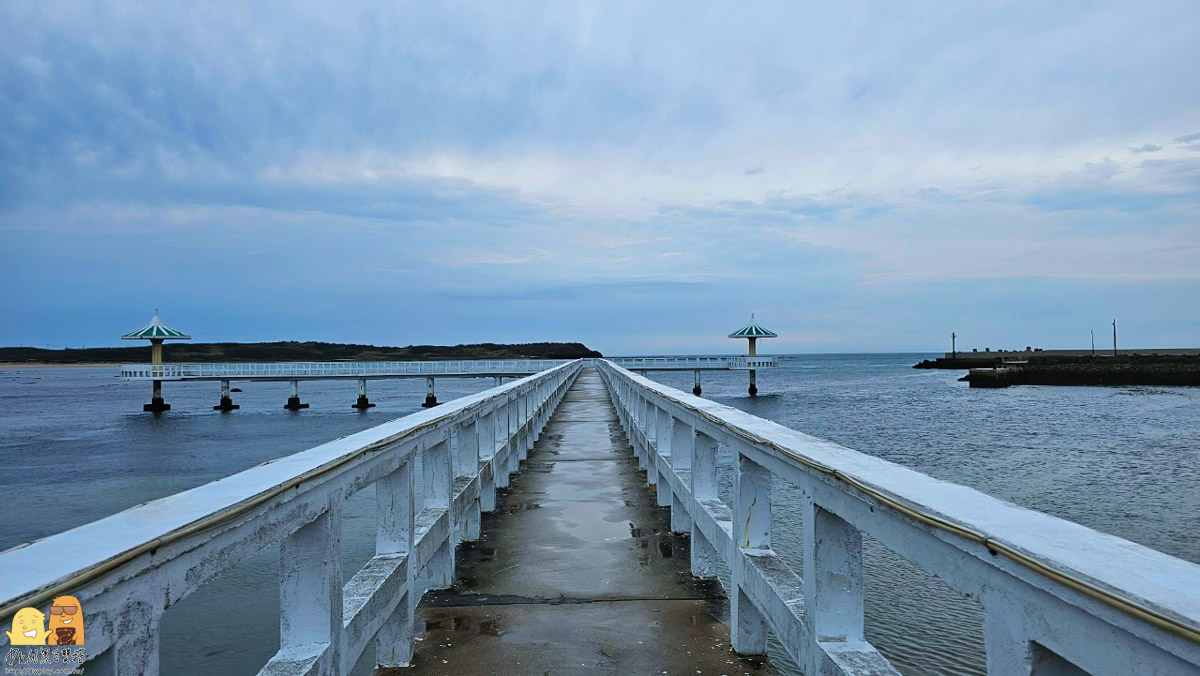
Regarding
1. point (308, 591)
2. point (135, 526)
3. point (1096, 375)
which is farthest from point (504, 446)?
point (1096, 375)

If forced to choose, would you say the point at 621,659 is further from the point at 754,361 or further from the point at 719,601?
the point at 754,361

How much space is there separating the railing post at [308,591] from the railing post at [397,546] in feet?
3.22

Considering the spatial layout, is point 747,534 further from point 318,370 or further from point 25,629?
point 318,370

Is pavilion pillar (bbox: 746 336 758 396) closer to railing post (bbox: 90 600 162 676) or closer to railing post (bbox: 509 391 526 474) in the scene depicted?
railing post (bbox: 509 391 526 474)

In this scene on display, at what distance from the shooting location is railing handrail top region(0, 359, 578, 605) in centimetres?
140

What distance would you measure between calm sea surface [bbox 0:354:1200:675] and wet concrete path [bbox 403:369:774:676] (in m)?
1.52

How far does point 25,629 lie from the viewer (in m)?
1.25

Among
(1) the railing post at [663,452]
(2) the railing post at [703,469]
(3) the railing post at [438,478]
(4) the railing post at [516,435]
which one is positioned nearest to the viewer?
(3) the railing post at [438,478]

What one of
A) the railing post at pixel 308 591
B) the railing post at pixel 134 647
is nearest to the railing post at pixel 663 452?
the railing post at pixel 308 591

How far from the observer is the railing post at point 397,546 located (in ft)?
11.6

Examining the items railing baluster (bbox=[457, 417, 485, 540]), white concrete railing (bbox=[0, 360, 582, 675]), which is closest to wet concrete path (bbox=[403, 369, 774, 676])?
railing baluster (bbox=[457, 417, 485, 540])

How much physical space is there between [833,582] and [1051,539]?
102 cm

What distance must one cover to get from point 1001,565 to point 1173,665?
389 millimetres

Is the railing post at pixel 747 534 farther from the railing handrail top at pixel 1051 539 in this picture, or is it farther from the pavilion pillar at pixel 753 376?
the pavilion pillar at pixel 753 376
